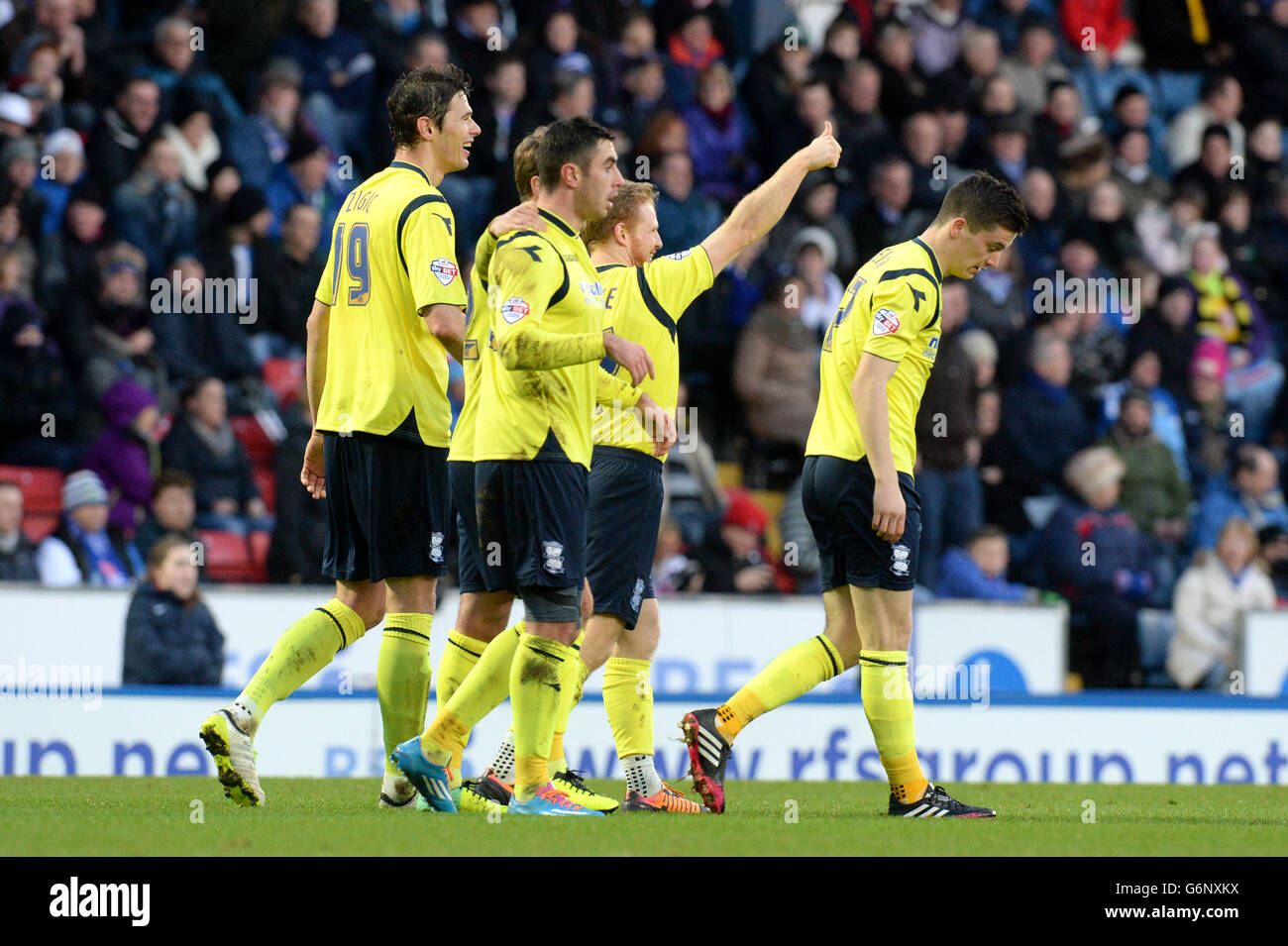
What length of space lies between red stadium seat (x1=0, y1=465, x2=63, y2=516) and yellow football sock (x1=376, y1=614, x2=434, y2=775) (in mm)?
5898

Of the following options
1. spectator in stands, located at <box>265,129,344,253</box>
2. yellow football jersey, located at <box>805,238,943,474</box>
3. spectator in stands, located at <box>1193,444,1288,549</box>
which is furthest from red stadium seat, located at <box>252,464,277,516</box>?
spectator in stands, located at <box>1193,444,1288,549</box>

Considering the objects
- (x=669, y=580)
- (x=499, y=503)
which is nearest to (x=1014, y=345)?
(x=669, y=580)

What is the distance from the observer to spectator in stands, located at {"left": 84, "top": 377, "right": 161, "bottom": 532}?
38.3ft

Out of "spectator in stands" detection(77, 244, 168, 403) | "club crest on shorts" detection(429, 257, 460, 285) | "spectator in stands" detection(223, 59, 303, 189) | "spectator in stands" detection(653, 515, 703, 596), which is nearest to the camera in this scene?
"club crest on shorts" detection(429, 257, 460, 285)

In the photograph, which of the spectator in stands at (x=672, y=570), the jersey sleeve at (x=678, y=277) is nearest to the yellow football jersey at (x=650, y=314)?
the jersey sleeve at (x=678, y=277)

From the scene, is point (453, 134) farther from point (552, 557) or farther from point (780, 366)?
point (780, 366)

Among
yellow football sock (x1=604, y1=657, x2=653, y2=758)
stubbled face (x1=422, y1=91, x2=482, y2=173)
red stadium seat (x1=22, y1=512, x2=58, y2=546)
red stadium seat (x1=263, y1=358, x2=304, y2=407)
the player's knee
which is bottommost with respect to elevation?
yellow football sock (x1=604, y1=657, x2=653, y2=758)

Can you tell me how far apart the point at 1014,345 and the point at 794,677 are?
24.4 feet

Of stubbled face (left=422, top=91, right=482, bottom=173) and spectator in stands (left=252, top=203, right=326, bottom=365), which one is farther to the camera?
spectator in stands (left=252, top=203, right=326, bottom=365)

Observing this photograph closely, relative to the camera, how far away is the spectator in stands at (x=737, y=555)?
12148 millimetres

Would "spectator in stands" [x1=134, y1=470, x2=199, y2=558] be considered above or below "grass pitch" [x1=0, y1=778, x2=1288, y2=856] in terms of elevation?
above

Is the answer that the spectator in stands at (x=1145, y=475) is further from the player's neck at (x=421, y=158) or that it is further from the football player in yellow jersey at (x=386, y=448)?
the football player in yellow jersey at (x=386, y=448)

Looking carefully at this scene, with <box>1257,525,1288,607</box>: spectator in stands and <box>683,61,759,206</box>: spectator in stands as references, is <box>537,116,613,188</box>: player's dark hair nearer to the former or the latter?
<box>683,61,759,206</box>: spectator in stands

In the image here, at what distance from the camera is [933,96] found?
15484 millimetres
